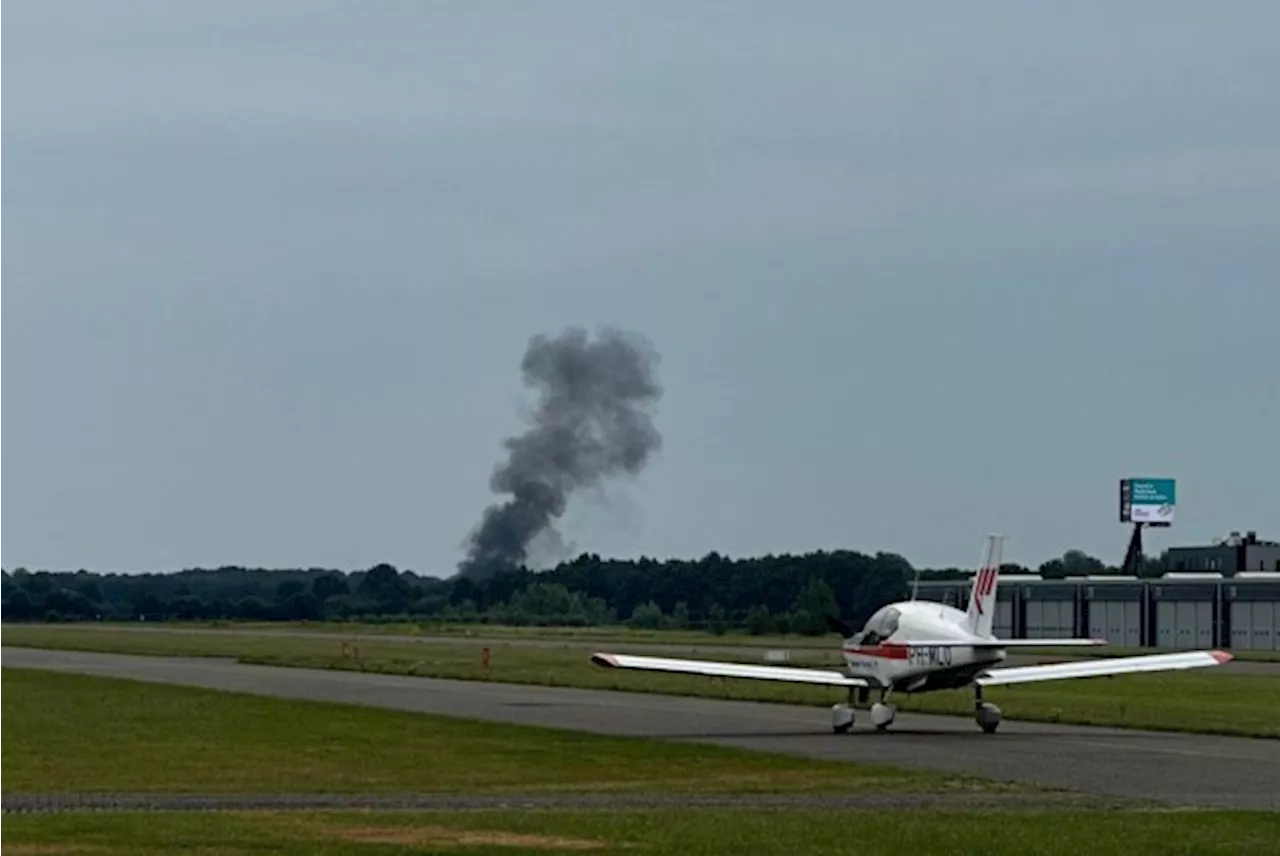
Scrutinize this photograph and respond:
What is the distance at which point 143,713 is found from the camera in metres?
49.6

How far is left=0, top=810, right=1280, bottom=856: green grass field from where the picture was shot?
24141 mm

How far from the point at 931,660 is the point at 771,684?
2232cm

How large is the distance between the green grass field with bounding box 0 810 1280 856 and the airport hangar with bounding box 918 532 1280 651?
3995 inches

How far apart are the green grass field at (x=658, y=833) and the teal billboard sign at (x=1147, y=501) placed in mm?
142162

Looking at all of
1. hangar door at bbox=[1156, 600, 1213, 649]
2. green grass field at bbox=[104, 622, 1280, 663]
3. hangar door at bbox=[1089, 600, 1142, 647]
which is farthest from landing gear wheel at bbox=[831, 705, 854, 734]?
hangar door at bbox=[1089, 600, 1142, 647]

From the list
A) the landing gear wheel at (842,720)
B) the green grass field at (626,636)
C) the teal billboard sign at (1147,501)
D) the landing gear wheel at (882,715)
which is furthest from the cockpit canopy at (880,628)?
the teal billboard sign at (1147,501)

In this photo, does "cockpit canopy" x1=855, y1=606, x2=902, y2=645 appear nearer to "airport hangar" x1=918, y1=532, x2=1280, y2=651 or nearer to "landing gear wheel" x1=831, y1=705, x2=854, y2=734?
"landing gear wheel" x1=831, y1=705, x2=854, y2=734

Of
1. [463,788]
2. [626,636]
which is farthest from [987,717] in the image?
[626,636]

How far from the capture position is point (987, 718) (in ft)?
152

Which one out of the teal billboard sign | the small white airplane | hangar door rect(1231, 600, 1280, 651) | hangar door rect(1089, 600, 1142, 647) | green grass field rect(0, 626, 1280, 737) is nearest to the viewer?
the small white airplane

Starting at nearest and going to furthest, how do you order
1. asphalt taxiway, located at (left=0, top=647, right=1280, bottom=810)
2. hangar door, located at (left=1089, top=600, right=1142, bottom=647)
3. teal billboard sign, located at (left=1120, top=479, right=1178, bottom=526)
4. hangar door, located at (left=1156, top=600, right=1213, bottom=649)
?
1. asphalt taxiway, located at (left=0, top=647, right=1280, bottom=810)
2. hangar door, located at (left=1156, top=600, right=1213, bottom=649)
3. hangar door, located at (left=1089, top=600, right=1142, bottom=647)
4. teal billboard sign, located at (left=1120, top=479, right=1178, bottom=526)

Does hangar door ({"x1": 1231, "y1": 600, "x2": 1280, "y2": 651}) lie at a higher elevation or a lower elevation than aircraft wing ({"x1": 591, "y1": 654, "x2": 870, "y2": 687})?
higher

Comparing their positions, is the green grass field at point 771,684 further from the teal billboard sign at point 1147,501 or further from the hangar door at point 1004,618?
the teal billboard sign at point 1147,501

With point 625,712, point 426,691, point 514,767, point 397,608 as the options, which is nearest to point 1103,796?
point 514,767
